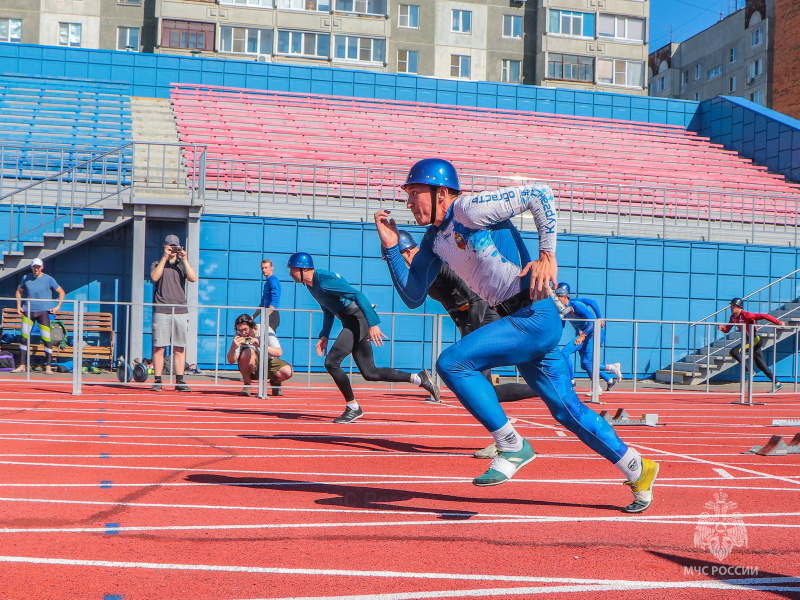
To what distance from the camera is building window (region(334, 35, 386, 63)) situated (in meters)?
46.0

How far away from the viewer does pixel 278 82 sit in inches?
1129

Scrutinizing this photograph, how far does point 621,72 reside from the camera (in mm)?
51344

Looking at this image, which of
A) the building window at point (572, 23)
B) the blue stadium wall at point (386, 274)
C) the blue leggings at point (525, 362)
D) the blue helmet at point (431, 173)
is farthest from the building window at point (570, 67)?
the blue leggings at point (525, 362)

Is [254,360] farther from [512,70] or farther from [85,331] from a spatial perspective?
[512,70]

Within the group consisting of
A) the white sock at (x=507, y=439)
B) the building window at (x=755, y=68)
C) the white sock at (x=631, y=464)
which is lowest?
the white sock at (x=631, y=464)

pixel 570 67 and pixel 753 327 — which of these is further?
pixel 570 67

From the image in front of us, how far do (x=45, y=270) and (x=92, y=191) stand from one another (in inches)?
70.8

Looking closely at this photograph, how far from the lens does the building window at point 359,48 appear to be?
46.0 m

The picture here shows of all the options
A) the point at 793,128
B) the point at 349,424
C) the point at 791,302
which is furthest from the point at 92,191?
the point at 793,128

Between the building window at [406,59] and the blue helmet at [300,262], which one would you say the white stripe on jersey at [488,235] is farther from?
the building window at [406,59]

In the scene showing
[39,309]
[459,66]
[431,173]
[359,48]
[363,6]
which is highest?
[363,6]

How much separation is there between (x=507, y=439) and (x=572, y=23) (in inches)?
1968

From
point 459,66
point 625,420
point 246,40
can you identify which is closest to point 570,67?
point 459,66

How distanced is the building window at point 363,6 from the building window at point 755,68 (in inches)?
944
